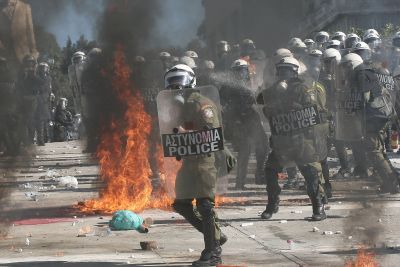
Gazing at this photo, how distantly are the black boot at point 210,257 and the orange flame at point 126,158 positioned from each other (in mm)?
3848

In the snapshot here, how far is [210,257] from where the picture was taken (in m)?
8.80

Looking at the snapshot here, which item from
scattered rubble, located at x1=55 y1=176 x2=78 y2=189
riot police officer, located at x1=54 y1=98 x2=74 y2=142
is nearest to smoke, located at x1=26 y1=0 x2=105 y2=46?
scattered rubble, located at x1=55 y1=176 x2=78 y2=189

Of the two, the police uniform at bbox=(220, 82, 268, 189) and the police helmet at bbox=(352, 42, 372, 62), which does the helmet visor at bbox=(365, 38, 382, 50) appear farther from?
the police uniform at bbox=(220, 82, 268, 189)

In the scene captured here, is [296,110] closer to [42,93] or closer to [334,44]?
[42,93]

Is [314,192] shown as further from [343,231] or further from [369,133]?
[369,133]

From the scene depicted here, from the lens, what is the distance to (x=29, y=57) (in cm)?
1108

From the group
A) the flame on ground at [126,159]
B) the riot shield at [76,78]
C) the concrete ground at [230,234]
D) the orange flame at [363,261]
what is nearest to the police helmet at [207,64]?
the flame on ground at [126,159]

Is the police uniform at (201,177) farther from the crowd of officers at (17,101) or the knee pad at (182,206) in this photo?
the crowd of officers at (17,101)

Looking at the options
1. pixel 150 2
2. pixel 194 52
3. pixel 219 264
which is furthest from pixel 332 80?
pixel 219 264

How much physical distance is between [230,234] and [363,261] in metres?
2.65

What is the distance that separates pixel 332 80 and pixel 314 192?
8.68 feet

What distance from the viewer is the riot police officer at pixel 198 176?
8.88 metres

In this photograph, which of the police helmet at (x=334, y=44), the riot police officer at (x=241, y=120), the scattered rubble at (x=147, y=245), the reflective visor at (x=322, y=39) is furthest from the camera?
the police helmet at (x=334, y=44)

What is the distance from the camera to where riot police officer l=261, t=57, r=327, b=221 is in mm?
11422
